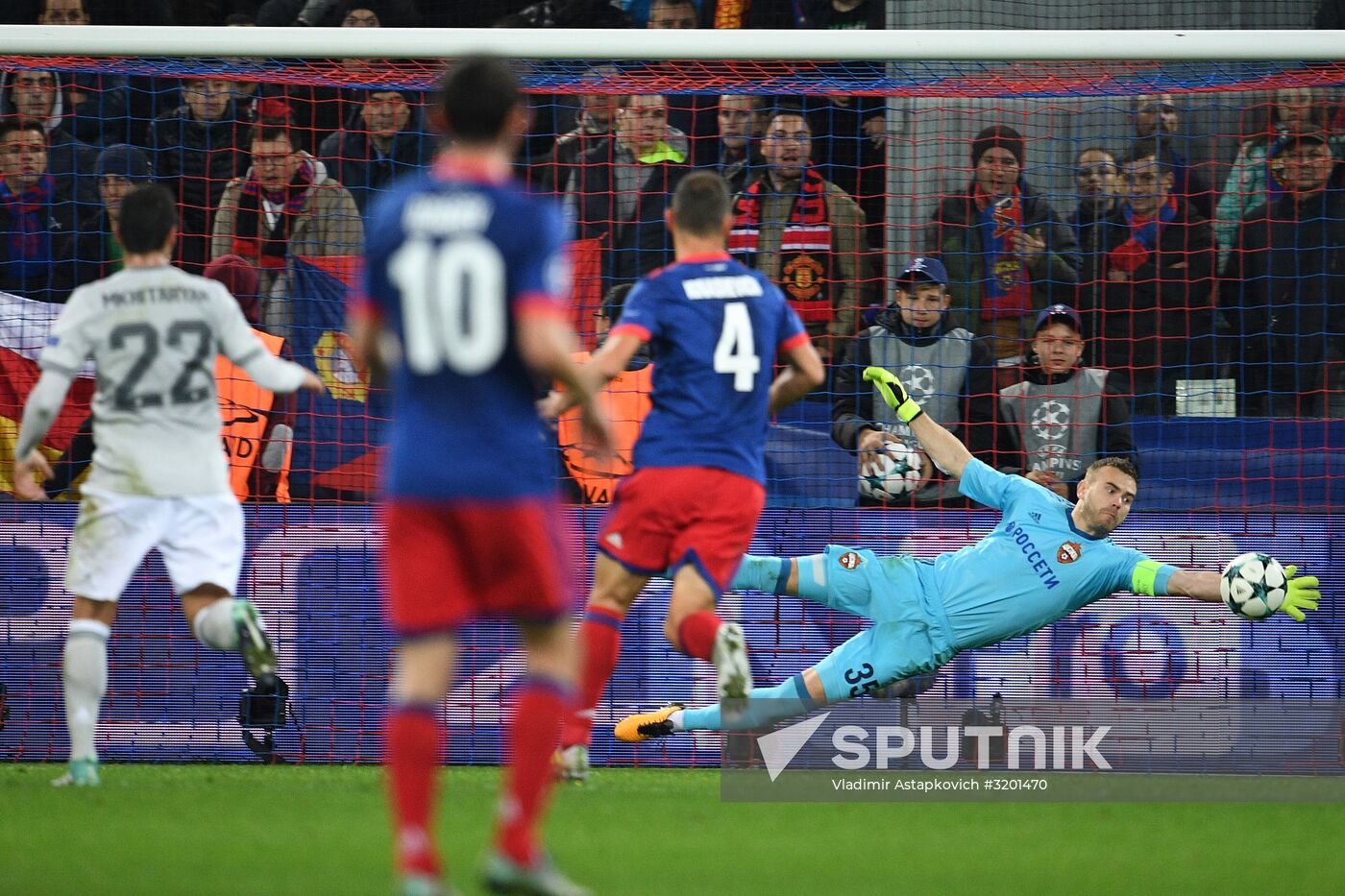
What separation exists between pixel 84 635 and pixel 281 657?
78.0 inches

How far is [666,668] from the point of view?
8117 mm

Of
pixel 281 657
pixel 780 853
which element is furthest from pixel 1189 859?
pixel 281 657

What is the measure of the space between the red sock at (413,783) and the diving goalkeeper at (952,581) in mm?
3679

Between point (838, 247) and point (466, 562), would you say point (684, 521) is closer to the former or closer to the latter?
point (466, 562)

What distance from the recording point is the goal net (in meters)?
7.96

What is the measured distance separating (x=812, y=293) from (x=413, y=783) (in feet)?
18.3

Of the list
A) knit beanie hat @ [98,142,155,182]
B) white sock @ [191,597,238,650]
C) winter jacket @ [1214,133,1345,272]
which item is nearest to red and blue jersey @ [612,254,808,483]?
white sock @ [191,597,238,650]

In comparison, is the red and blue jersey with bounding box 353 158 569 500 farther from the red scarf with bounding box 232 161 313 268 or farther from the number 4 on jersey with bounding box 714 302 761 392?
the red scarf with bounding box 232 161 313 268

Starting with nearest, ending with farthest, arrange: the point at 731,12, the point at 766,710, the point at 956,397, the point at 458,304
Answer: the point at 458,304
the point at 766,710
the point at 956,397
the point at 731,12

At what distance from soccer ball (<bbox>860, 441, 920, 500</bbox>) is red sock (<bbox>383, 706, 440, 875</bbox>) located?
4.67m

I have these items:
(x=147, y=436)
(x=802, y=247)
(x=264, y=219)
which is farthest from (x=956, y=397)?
(x=147, y=436)

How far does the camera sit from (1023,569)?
7.40 meters

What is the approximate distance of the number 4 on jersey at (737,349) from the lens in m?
5.85

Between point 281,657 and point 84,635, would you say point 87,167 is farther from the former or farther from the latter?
point 84,635
